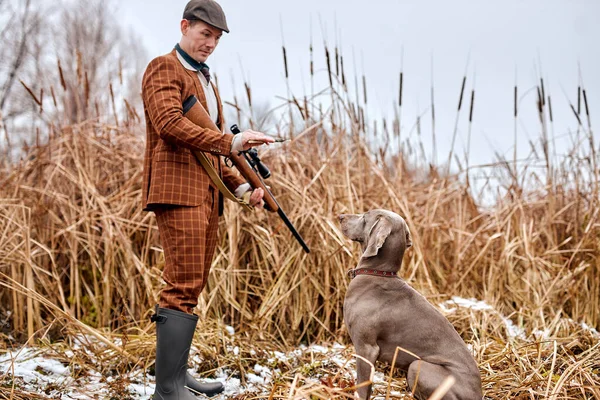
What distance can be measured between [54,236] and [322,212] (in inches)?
81.4

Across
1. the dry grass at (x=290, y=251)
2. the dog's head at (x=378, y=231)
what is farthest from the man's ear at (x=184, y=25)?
the dry grass at (x=290, y=251)

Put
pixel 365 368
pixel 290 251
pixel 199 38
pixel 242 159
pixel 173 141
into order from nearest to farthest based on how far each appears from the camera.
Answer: pixel 365 368 → pixel 173 141 → pixel 199 38 → pixel 242 159 → pixel 290 251

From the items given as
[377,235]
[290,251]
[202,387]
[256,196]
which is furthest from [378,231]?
[290,251]

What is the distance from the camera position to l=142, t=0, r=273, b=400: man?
2686mm

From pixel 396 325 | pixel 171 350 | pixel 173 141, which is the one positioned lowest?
pixel 171 350

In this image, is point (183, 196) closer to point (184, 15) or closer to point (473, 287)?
point (184, 15)

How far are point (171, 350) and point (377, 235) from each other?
4.03 feet

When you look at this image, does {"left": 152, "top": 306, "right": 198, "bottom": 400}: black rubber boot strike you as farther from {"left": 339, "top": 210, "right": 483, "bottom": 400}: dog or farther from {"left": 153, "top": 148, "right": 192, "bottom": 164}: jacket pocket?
→ {"left": 339, "top": 210, "right": 483, "bottom": 400}: dog

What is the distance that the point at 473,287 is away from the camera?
15.8 feet

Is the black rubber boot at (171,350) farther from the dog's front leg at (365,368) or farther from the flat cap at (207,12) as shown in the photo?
the flat cap at (207,12)

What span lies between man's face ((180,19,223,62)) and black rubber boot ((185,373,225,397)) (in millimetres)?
1718

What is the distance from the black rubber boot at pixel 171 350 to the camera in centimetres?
285

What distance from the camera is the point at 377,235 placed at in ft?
8.02

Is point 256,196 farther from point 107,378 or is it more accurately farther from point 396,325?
point 107,378
